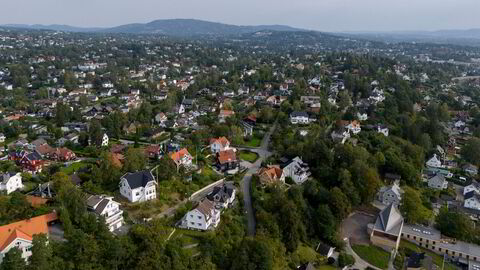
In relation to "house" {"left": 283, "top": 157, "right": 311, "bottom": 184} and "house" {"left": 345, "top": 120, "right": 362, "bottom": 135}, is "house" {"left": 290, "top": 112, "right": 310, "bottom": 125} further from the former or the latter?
"house" {"left": 283, "top": 157, "right": 311, "bottom": 184}

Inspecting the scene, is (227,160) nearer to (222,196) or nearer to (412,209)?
(222,196)

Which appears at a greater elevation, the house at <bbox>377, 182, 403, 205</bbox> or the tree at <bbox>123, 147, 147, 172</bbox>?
the tree at <bbox>123, 147, 147, 172</bbox>

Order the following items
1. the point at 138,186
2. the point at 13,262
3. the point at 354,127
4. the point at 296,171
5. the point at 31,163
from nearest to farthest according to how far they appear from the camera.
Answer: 1. the point at 13,262
2. the point at 138,186
3. the point at 31,163
4. the point at 296,171
5. the point at 354,127

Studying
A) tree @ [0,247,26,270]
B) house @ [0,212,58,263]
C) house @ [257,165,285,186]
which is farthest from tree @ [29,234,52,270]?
house @ [257,165,285,186]

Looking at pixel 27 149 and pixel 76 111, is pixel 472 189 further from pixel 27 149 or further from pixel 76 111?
pixel 76 111

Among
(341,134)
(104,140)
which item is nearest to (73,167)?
(104,140)

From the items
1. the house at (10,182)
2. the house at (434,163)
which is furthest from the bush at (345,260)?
the house at (10,182)

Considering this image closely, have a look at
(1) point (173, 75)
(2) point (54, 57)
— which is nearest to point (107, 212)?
(1) point (173, 75)
